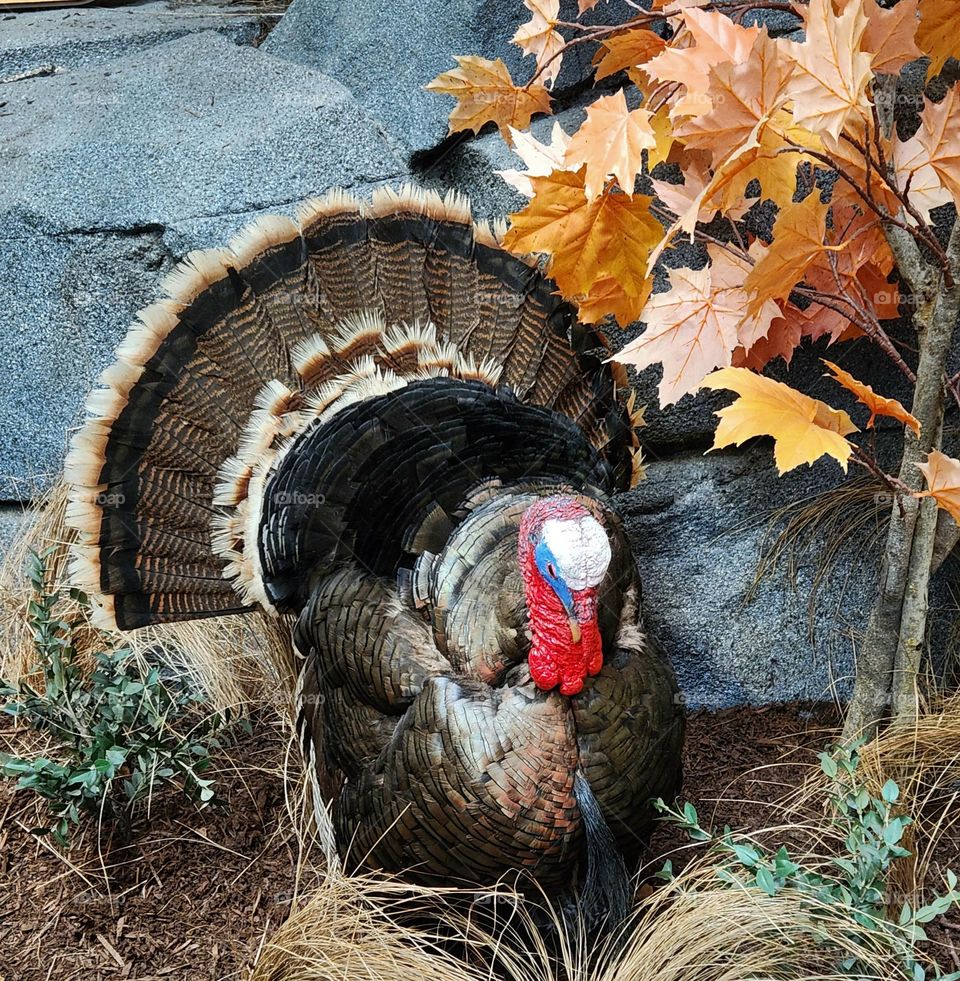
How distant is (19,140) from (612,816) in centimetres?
259

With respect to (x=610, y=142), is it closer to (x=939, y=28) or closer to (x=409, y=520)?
(x=939, y=28)

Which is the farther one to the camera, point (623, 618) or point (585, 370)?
point (585, 370)

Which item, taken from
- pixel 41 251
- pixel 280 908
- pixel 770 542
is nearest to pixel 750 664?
pixel 770 542

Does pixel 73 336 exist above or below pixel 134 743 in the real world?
above

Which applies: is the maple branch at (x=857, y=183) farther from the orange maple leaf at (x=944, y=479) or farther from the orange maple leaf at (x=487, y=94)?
the orange maple leaf at (x=487, y=94)

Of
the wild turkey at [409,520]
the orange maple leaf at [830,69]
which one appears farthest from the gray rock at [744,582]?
the orange maple leaf at [830,69]

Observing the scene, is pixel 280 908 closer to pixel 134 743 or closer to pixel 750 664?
pixel 134 743

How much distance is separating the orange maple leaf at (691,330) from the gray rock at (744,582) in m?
0.91

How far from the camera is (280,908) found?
7.81 feet

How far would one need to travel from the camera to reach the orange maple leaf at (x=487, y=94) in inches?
97.0

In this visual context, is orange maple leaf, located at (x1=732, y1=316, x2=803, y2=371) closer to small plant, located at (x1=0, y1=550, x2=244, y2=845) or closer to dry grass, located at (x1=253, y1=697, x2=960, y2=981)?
dry grass, located at (x1=253, y1=697, x2=960, y2=981)

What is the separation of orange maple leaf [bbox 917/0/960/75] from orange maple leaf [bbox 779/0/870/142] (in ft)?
0.65

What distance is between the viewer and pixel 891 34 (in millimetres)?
1754

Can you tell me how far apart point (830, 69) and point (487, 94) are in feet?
3.58
